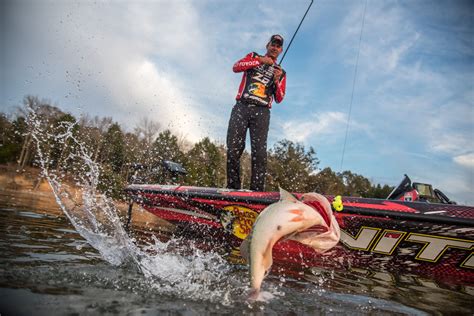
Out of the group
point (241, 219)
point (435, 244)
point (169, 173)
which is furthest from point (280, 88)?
point (435, 244)

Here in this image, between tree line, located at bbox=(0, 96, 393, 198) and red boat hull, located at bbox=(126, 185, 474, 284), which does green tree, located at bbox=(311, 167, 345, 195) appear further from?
red boat hull, located at bbox=(126, 185, 474, 284)

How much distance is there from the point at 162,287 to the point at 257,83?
3.34m

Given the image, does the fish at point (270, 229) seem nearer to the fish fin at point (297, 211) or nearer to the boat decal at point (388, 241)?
the fish fin at point (297, 211)

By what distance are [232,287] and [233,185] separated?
8.49 feet

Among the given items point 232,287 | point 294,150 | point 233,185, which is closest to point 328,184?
point 294,150

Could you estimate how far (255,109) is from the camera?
4.43m

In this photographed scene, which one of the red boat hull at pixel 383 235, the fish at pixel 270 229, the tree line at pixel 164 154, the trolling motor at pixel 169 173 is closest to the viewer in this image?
the fish at pixel 270 229

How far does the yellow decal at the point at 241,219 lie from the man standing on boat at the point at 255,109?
64 centimetres

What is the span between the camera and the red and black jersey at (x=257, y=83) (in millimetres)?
4438

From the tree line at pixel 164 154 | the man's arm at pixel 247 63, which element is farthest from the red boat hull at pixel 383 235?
the tree line at pixel 164 154

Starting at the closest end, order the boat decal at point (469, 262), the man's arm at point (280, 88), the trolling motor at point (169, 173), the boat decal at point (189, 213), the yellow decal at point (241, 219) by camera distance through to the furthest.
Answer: the boat decal at point (469, 262)
the yellow decal at point (241, 219)
the boat decal at point (189, 213)
the man's arm at point (280, 88)
the trolling motor at point (169, 173)

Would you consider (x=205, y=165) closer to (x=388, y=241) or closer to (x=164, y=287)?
(x=388, y=241)

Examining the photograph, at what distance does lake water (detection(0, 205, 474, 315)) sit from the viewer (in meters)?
1.42

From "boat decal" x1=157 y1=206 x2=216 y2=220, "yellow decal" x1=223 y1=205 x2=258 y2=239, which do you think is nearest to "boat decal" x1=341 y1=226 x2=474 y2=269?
"yellow decal" x1=223 y1=205 x2=258 y2=239
